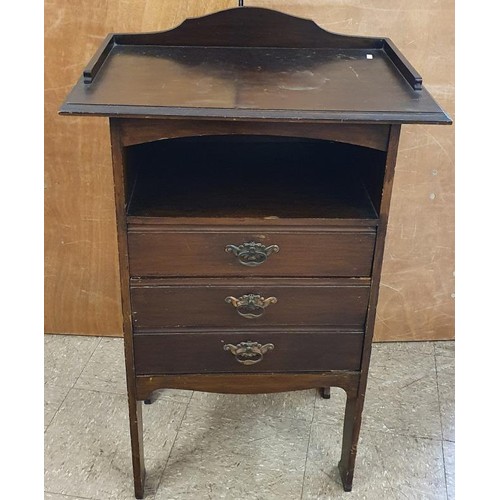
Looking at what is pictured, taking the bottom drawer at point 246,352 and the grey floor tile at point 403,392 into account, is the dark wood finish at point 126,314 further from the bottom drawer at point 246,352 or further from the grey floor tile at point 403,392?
the grey floor tile at point 403,392

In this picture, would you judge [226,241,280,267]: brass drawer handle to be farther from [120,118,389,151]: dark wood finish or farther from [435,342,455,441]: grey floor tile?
[435,342,455,441]: grey floor tile

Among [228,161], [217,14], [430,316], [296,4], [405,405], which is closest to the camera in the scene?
[217,14]

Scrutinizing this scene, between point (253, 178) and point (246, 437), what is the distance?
2.42 ft

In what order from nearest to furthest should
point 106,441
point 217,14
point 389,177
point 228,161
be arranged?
point 389,177 → point 217,14 → point 228,161 → point 106,441

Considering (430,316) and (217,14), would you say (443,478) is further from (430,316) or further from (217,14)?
(217,14)

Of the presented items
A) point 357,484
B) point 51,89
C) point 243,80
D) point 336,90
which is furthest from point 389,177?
point 51,89

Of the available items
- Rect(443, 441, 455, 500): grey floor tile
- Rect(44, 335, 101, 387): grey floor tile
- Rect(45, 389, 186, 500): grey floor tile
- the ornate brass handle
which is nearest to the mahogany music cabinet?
the ornate brass handle

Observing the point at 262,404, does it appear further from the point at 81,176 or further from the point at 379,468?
the point at 81,176

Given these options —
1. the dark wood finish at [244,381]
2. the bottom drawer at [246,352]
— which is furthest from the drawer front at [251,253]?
the dark wood finish at [244,381]

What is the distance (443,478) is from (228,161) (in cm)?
96

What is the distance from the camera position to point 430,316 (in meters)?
2.09

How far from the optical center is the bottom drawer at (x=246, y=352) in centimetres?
140

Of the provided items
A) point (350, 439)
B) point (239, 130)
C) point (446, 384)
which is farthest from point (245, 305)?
point (446, 384)

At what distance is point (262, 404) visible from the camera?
190 cm
